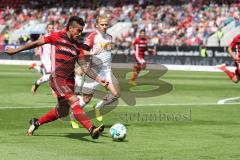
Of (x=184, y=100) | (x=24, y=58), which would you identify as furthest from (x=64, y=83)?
(x=24, y=58)

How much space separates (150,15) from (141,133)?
45681mm

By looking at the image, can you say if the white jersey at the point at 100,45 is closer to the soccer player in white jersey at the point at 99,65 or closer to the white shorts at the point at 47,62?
the soccer player in white jersey at the point at 99,65

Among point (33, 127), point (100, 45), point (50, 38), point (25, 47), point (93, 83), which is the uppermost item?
point (50, 38)

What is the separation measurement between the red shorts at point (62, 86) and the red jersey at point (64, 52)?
0.25 feet

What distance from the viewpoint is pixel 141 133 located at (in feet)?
43.1

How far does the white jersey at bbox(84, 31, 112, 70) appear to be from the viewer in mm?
15211

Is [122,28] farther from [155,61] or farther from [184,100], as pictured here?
[184,100]

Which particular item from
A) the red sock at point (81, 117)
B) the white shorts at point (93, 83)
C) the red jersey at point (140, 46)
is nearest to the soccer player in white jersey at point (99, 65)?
the white shorts at point (93, 83)

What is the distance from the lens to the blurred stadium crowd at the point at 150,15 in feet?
172

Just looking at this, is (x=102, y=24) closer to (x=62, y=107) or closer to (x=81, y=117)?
(x=62, y=107)

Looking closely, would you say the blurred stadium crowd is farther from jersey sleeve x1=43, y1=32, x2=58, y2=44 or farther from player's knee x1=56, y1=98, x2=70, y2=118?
jersey sleeve x1=43, y1=32, x2=58, y2=44

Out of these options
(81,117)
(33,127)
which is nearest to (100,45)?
(33,127)

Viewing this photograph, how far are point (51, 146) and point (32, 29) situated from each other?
184 feet

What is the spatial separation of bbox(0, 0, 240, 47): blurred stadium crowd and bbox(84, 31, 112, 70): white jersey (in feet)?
118
